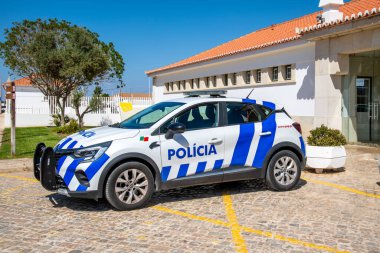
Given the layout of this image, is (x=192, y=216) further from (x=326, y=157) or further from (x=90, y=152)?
(x=326, y=157)

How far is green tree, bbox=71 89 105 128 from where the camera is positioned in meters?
25.5

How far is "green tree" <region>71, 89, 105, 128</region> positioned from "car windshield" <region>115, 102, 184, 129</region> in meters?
18.8

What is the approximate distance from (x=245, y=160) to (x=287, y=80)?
1097cm

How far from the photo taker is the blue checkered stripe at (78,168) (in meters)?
6.03

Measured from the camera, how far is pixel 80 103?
27.3 metres

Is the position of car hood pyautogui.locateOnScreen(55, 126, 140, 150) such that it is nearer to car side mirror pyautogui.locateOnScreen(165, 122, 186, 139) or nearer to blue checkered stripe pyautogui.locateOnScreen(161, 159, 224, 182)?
car side mirror pyautogui.locateOnScreen(165, 122, 186, 139)

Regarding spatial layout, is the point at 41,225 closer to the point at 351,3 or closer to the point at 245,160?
the point at 245,160

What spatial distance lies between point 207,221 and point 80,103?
2293 centimetres

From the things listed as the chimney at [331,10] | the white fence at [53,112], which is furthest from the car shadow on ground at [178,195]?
the white fence at [53,112]

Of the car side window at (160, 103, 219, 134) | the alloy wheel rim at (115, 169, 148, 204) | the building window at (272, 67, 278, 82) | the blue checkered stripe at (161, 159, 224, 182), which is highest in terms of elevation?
the building window at (272, 67, 278, 82)

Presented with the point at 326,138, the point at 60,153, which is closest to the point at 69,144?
the point at 60,153

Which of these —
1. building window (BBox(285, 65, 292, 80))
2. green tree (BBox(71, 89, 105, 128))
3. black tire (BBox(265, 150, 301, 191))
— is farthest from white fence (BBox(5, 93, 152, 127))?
black tire (BBox(265, 150, 301, 191))

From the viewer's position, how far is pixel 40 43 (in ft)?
84.7

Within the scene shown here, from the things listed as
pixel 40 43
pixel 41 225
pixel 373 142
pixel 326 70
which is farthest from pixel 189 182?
pixel 40 43
